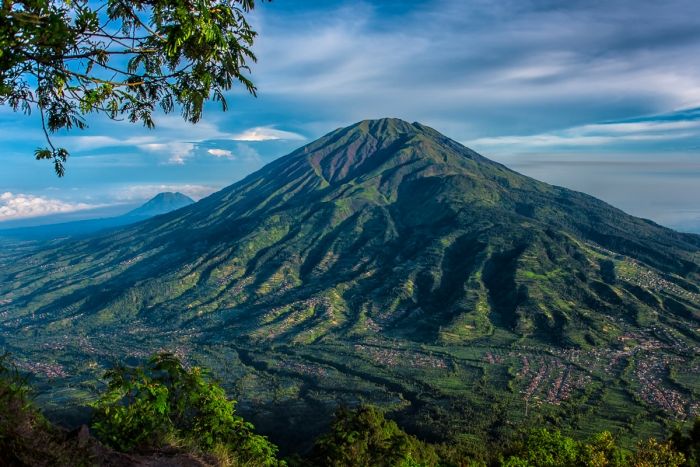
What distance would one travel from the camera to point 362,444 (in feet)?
125

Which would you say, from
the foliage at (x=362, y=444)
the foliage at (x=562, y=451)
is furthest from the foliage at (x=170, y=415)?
the foliage at (x=562, y=451)

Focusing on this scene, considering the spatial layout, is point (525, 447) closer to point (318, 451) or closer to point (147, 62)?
point (318, 451)

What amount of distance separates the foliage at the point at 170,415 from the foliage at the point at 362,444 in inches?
647

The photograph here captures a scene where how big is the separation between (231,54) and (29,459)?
12.6 m

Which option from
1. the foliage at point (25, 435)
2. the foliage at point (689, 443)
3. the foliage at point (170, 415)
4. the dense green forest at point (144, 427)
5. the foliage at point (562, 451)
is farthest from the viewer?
the foliage at point (689, 443)

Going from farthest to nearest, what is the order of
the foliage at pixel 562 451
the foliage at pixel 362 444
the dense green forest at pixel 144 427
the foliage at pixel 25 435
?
the foliage at pixel 562 451 < the foliage at pixel 362 444 < the dense green forest at pixel 144 427 < the foliage at pixel 25 435

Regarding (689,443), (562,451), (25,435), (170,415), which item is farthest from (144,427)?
(689,443)

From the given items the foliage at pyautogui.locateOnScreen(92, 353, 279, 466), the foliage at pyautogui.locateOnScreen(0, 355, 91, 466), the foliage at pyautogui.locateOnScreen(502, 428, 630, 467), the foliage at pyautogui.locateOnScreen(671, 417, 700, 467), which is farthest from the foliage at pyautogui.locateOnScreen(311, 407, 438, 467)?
the foliage at pyautogui.locateOnScreen(671, 417, 700, 467)

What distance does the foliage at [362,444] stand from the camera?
3356cm

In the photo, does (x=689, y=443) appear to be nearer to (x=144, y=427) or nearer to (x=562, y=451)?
(x=562, y=451)

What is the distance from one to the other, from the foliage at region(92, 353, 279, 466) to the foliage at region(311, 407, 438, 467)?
16.4 metres

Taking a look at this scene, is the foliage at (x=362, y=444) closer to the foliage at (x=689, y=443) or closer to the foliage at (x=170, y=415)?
the foliage at (x=170, y=415)

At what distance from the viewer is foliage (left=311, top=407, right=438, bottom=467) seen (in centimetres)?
3356

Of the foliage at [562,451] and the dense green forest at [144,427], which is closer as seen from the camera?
the dense green forest at [144,427]
